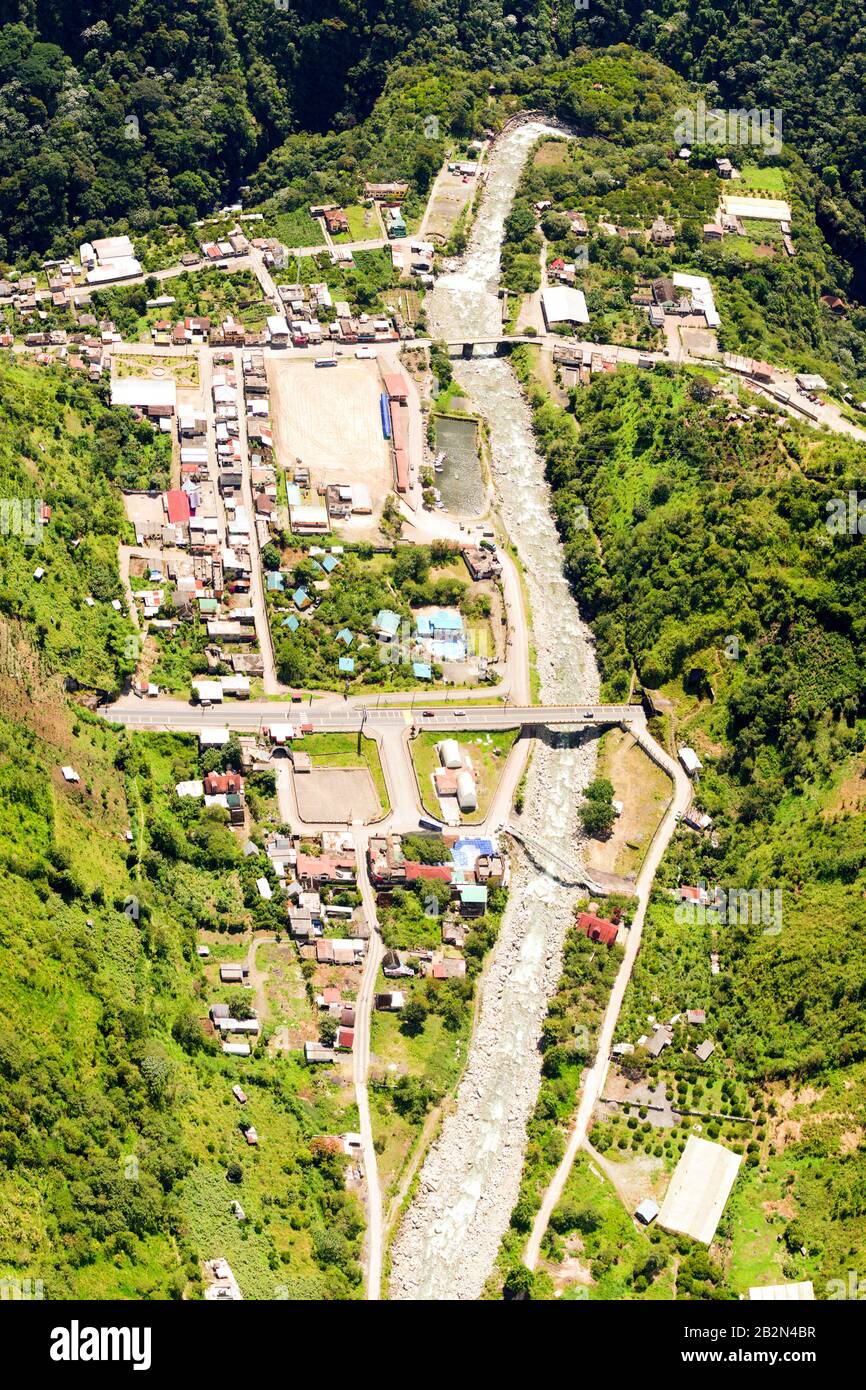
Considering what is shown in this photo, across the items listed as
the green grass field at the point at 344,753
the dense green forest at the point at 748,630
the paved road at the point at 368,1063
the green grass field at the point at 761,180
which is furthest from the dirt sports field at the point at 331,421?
the green grass field at the point at 761,180

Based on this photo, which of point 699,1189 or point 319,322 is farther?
point 319,322

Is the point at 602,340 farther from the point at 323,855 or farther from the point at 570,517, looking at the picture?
the point at 323,855

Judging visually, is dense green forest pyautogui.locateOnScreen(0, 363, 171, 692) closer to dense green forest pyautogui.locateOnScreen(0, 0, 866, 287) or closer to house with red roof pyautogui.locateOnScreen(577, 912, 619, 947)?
dense green forest pyautogui.locateOnScreen(0, 0, 866, 287)

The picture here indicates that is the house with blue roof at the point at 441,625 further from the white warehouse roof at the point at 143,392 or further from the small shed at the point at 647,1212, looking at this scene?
the small shed at the point at 647,1212

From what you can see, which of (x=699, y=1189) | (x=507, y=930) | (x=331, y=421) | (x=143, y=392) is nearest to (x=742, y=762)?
(x=507, y=930)

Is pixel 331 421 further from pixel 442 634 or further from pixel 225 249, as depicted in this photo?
pixel 442 634

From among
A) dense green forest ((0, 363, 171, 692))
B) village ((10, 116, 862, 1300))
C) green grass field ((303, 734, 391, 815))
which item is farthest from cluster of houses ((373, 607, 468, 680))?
dense green forest ((0, 363, 171, 692))
